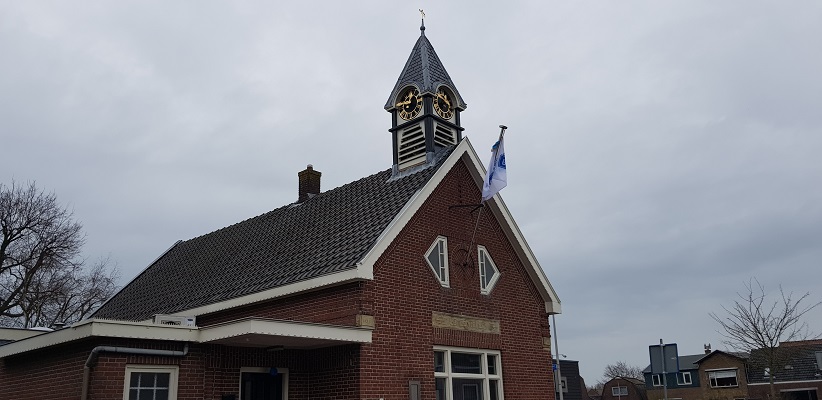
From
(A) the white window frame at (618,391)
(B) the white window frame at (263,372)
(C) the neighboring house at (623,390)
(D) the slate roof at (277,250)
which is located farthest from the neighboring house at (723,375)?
(B) the white window frame at (263,372)

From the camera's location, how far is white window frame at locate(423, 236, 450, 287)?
16.5 meters

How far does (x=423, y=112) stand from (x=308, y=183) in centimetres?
671

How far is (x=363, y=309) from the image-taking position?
14188 mm

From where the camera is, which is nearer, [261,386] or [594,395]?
[261,386]

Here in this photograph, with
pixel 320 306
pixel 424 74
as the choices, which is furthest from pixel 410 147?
pixel 320 306

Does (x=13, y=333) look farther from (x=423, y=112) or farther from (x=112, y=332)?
(x=423, y=112)

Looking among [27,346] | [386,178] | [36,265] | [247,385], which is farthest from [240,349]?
[36,265]

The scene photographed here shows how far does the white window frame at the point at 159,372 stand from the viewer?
490 inches

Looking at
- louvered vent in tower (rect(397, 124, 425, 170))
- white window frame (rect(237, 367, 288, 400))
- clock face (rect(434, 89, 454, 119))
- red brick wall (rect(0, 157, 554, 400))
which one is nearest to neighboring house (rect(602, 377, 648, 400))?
red brick wall (rect(0, 157, 554, 400))

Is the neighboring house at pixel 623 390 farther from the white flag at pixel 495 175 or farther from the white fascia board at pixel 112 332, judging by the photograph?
the white fascia board at pixel 112 332

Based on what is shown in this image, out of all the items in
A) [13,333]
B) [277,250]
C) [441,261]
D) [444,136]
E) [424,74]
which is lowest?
[13,333]

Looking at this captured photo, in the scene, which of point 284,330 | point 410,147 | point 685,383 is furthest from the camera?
point 685,383

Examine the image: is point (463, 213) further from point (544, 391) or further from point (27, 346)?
point (27, 346)

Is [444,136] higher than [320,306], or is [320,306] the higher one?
[444,136]
